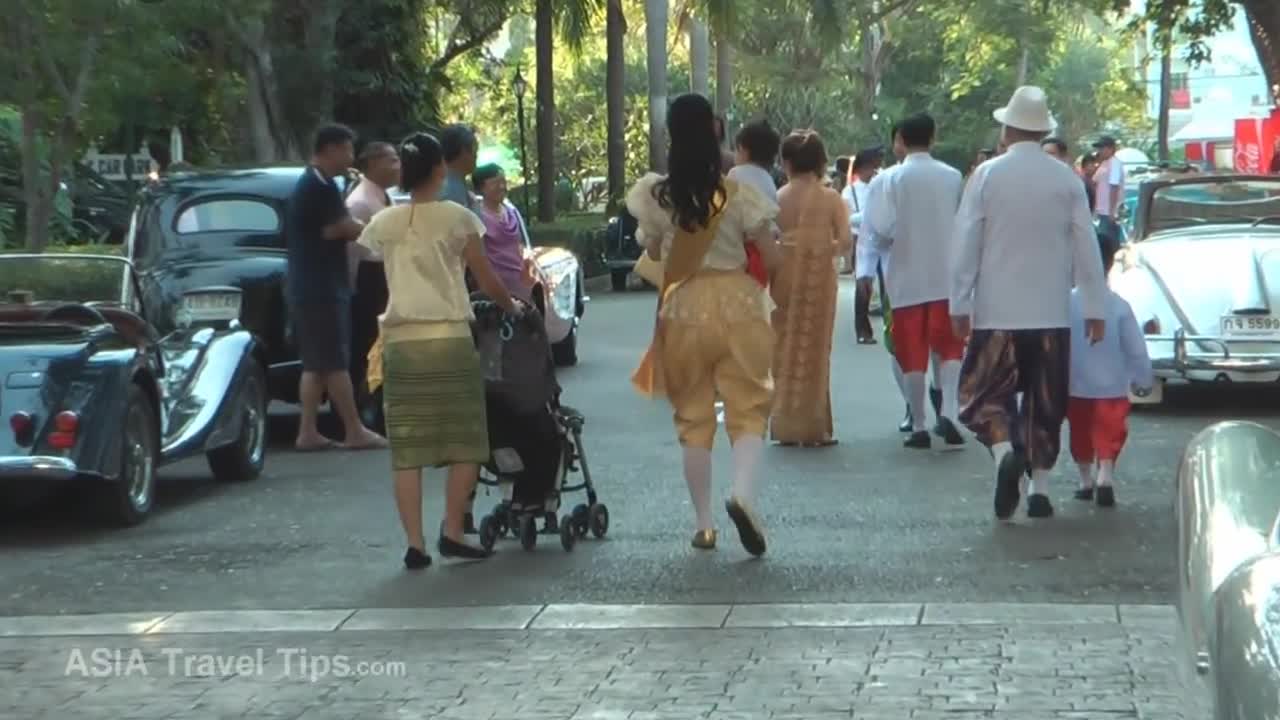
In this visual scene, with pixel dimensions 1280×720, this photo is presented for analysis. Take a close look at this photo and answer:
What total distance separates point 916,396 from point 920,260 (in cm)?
80

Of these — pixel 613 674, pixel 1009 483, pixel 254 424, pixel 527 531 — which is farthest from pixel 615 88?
pixel 613 674

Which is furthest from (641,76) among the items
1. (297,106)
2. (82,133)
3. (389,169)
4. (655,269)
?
(655,269)

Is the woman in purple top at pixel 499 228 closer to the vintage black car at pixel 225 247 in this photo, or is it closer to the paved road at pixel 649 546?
the paved road at pixel 649 546

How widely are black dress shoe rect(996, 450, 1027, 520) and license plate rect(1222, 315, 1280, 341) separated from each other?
4.42 meters

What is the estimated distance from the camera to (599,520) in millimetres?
9609

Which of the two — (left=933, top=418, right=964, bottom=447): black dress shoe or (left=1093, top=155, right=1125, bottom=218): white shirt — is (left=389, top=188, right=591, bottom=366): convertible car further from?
(left=1093, top=155, right=1125, bottom=218): white shirt

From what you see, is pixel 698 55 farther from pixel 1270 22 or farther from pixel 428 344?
pixel 428 344

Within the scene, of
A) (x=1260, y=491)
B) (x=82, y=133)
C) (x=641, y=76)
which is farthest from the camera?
(x=641, y=76)

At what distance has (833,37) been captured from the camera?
33250 millimetres

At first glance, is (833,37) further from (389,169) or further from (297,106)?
(389,169)

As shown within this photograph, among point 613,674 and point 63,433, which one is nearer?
point 613,674

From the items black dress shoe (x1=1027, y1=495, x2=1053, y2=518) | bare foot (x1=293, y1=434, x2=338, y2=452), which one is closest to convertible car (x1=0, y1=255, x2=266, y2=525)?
bare foot (x1=293, y1=434, x2=338, y2=452)

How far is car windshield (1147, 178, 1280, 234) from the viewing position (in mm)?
16031

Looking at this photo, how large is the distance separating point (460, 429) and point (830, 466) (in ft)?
11.7
